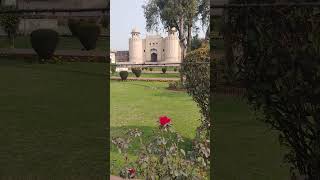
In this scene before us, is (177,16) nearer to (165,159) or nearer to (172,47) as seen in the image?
(172,47)

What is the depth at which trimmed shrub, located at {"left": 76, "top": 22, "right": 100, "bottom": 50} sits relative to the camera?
3.67m

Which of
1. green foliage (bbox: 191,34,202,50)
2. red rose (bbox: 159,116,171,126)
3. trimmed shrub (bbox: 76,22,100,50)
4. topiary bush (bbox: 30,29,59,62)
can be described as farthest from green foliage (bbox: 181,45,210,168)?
topiary bush (bbox: 30,29,59,62)

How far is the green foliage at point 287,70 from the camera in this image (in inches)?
75.5

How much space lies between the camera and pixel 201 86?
3.16 m

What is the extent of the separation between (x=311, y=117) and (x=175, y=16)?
144 centimetres

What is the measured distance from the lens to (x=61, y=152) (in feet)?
14.1

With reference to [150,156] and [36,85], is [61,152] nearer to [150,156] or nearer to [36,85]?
[36,85]

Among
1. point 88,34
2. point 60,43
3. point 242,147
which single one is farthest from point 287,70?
point 60,43

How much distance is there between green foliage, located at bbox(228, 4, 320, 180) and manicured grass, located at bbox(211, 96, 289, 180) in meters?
1.28

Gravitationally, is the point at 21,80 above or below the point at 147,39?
below

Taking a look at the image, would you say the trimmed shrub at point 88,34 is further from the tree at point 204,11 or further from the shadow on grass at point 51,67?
the tree at point 204,11

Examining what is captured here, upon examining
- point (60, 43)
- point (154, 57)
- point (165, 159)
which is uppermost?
point (60, 43)

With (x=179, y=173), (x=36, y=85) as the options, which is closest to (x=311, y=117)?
(x=179, y=173)

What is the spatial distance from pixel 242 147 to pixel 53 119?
217cm
